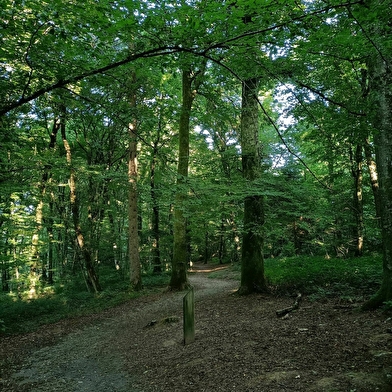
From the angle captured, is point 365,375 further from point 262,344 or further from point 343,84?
point 343,84

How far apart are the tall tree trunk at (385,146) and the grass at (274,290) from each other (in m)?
1.67

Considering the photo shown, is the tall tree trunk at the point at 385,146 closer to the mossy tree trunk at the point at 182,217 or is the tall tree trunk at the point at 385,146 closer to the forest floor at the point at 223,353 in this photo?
the forest floor at the point at 223,353

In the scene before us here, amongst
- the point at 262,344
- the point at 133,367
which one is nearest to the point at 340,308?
the point at 262,344

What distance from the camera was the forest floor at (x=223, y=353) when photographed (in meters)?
3.76

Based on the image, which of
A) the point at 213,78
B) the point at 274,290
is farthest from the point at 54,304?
the point at 213,78

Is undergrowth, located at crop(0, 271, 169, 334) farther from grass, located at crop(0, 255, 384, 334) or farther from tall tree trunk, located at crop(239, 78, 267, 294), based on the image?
tall tree trunk, located at crop(239, 78, 267, 294)

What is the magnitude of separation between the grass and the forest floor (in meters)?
0.78

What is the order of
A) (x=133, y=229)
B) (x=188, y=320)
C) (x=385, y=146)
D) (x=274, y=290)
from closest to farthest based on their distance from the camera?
(x=385, y=146) < (x=188, y=320) < (x=274, y=290) < (x=133, y=229)

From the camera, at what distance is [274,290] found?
30.2ft

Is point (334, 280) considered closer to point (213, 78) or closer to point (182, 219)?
point (182, 219)

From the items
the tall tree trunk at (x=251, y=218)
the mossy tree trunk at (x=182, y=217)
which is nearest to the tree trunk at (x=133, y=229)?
the mossy tree trunk at (x=182, y=217)

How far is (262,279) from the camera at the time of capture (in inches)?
369

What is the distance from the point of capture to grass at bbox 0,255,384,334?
7914 mm

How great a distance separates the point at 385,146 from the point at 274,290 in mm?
5521
